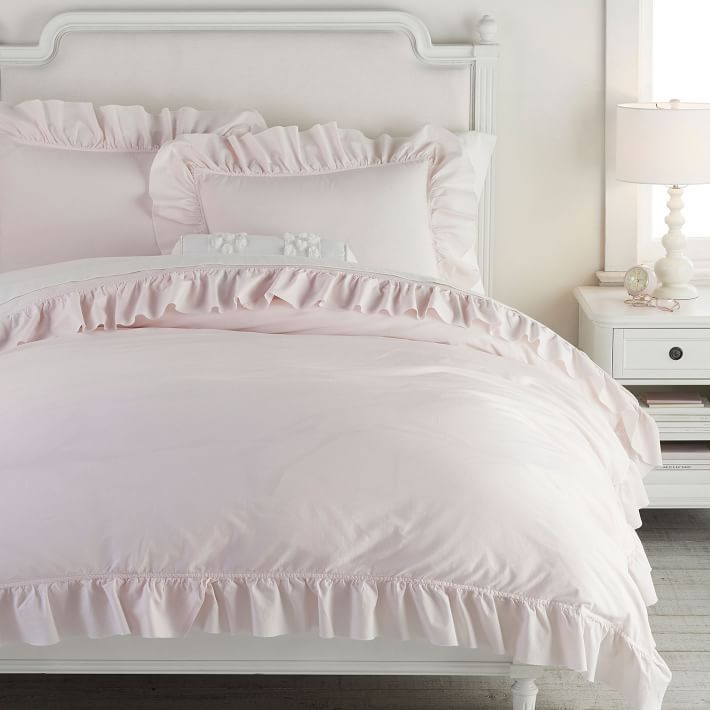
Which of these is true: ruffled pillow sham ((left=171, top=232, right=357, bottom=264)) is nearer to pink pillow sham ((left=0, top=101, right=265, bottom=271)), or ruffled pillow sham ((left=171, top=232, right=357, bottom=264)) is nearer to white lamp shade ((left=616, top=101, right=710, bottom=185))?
pink pillow sham ((left=0, top=101, right=265, bottom=271))

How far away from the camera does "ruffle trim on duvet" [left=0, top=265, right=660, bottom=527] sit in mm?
1949

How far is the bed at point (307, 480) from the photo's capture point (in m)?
1.46

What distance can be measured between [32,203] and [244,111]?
0.65m

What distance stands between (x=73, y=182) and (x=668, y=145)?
5.29 feet

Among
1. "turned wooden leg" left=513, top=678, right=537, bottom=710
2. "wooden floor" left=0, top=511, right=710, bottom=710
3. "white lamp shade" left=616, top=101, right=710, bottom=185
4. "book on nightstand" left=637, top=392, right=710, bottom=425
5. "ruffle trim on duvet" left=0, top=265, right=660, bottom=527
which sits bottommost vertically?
"wooden floor" left=0, top=511, right=710, bottom=710

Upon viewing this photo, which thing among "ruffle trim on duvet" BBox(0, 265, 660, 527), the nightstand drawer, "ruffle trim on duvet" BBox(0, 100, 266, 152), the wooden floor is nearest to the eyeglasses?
the nightstand drawer

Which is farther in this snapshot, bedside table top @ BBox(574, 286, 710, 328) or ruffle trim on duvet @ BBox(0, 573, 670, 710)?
bedside table top @ BBox(574, 286, 710, 328)

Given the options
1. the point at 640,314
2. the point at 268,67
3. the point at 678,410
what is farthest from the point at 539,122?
the point at 678,410

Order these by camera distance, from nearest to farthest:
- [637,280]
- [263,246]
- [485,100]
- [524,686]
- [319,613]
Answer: [319,613] → [524,686] → [263,246] → [637,280] → [485,100]

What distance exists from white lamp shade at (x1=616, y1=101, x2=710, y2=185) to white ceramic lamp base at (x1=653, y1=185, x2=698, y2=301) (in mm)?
137

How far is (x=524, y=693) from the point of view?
163cm

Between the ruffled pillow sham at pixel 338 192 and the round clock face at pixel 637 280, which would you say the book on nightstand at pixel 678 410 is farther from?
the ruffled pillow sham at pixel 338 192

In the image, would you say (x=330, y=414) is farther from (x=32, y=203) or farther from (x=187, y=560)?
(x=32, y=203)

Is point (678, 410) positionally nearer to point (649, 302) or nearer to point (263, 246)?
point (649, 302)
